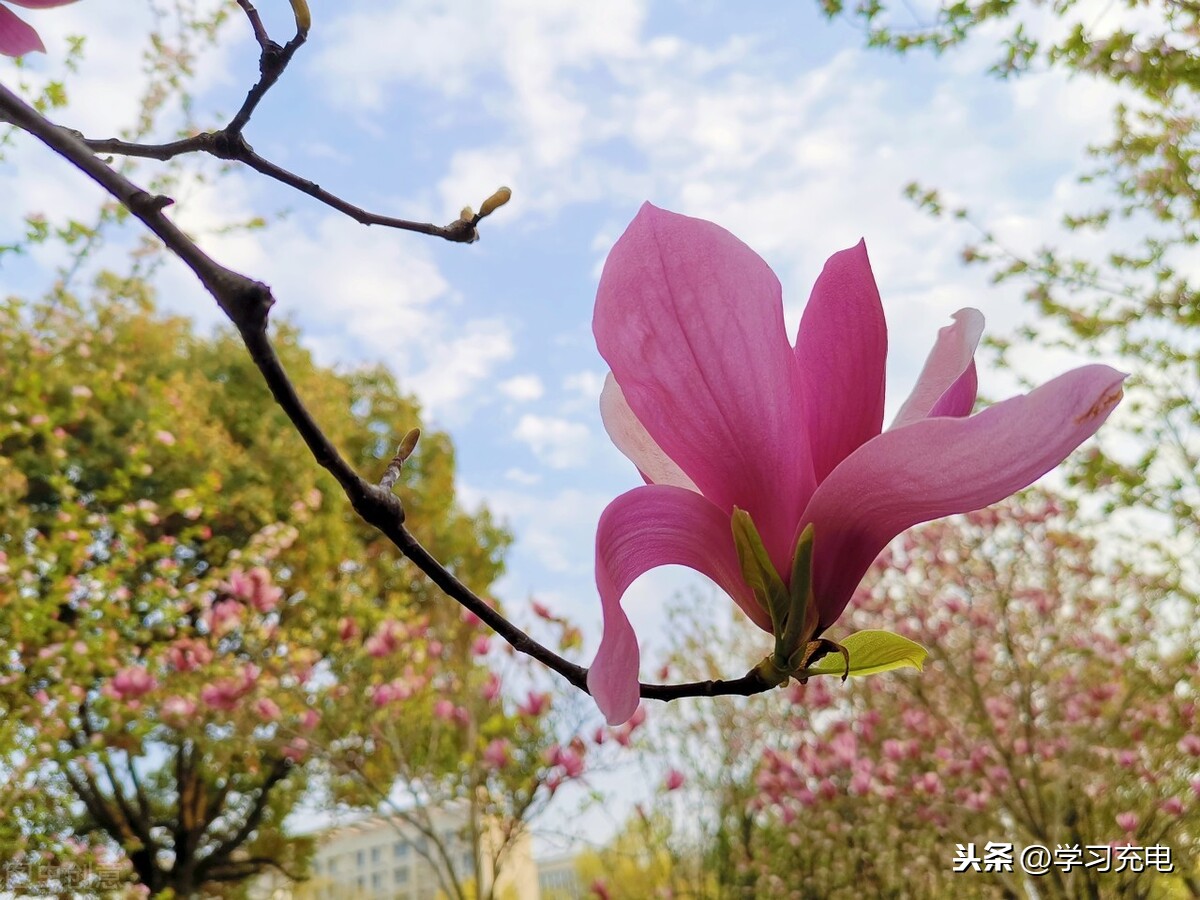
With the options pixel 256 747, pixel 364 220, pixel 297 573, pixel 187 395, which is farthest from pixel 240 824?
pixel 364 220

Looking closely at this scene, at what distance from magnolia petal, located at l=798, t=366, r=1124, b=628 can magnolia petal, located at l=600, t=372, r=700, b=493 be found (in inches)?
2.7

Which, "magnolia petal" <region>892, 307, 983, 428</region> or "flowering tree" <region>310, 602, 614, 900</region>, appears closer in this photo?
"magnolia petal" <region>892, 307, 983, 428</region>

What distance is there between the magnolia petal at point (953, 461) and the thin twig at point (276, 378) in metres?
0.08

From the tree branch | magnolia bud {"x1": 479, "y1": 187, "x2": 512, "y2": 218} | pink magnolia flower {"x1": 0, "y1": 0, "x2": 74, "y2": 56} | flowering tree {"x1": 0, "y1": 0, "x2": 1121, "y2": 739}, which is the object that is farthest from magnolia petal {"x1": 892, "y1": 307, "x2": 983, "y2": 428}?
the tree branch

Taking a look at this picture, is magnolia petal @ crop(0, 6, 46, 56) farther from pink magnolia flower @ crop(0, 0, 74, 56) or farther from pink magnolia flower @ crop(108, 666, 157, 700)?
pink magnolia flower @ crop(108, 666, 157, 700)

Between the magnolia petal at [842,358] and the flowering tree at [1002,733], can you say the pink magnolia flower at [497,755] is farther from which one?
the magnolia petal at [842,358]

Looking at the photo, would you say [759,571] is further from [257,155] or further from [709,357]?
[257,155]

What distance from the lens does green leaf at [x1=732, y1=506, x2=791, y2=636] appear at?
37 centimetres

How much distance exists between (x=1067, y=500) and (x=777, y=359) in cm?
425

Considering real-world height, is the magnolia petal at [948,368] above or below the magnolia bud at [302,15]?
below

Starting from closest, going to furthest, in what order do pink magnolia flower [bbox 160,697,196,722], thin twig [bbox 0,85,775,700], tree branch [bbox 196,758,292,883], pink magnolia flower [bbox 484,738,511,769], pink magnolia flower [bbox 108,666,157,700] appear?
1. thin twig [bbox 0,85,775,700]
2. pink magnolia flower [bbox 484,738,511,769]
3. pink magnolia flower [bbox 160,697,196,722]
4. pink magnolia flower [bbox 108,666,157,700]
5. tree branch [bbox 196,758,292,883]

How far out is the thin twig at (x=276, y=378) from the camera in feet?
1.00

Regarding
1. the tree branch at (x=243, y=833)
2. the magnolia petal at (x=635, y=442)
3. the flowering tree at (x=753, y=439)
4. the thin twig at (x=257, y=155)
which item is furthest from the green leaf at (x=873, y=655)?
the tree branch at (x=243, y=833)

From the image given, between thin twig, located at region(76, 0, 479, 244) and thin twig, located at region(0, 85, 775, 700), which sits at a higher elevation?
thin twig, located at region(76, 0, 479, 244)
